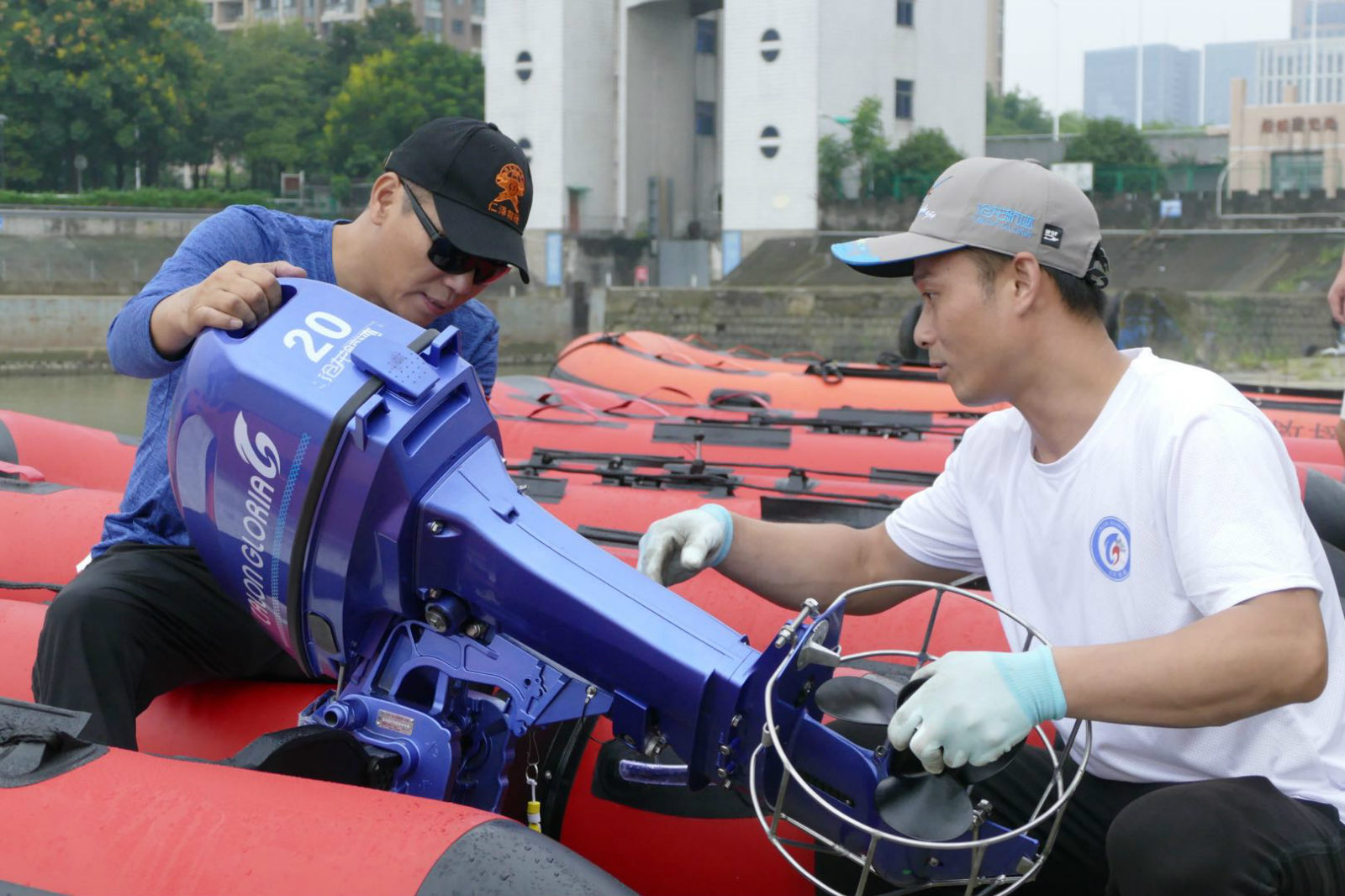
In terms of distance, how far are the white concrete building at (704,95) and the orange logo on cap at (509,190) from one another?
34.1 metres

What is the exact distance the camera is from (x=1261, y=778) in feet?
6.93

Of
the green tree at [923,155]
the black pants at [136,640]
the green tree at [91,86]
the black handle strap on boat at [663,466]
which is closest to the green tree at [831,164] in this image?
the green tree at [923,155]

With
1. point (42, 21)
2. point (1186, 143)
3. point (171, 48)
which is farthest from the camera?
point (1186, 143)

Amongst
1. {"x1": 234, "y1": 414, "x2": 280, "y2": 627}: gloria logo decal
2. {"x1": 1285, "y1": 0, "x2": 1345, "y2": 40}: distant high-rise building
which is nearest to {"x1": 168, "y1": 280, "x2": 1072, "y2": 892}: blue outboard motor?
{"x1": 234, "y1": 414, "x2": 280, "y2": 627}: gloria logo decal

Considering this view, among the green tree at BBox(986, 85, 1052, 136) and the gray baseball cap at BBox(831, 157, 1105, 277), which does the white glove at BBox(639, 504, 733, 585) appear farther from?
the green tree at BBox(986, 85, 1052, 136)

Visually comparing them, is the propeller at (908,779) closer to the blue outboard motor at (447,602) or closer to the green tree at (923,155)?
the blue outboard motor at (447,602)

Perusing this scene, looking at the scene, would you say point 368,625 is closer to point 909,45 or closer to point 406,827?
point 406,827

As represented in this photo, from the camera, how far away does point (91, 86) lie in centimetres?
4584

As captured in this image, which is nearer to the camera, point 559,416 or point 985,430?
point 985,430

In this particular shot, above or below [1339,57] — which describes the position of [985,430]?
below

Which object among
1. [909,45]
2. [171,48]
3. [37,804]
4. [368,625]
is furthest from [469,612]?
[171,48]

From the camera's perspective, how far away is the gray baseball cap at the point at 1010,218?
221 cm

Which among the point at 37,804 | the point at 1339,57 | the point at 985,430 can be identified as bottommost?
the point at 37,804

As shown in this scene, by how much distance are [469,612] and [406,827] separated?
380mm
